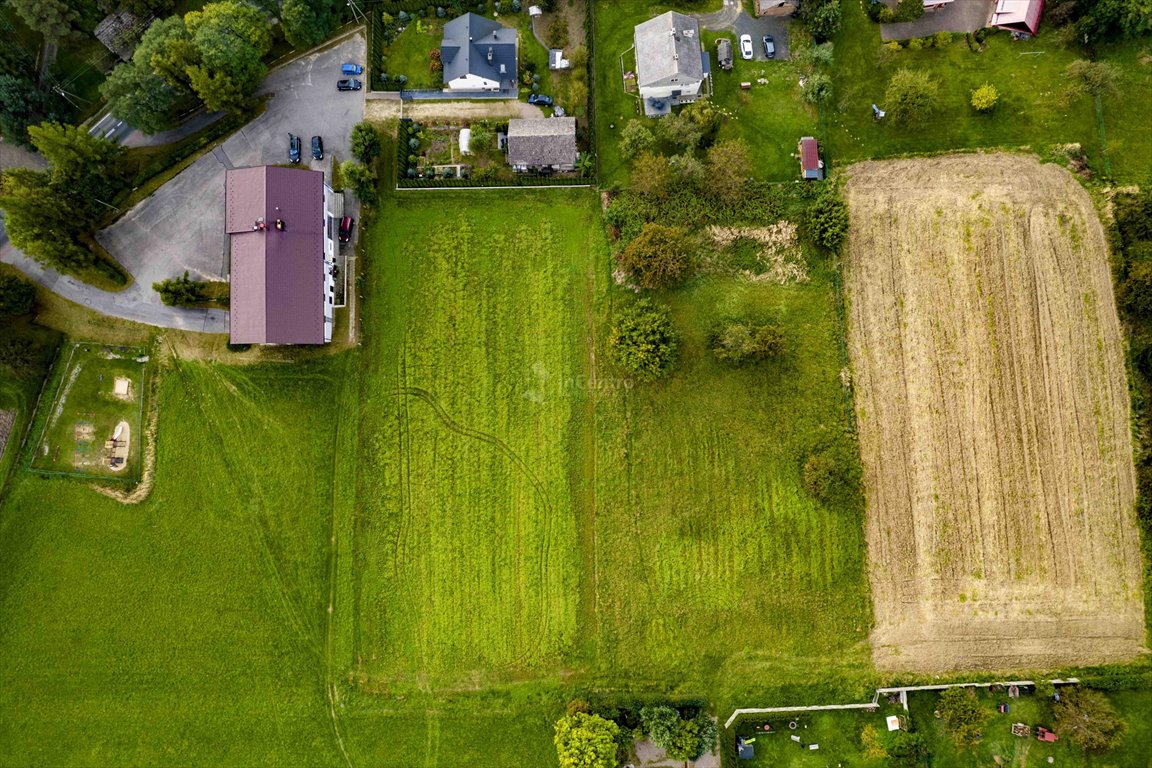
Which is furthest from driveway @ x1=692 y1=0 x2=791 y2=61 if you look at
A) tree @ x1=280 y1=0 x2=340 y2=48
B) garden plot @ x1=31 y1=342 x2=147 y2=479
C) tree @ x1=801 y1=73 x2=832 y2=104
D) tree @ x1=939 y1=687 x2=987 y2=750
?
garden plot @ x1=31 y1=342 x2=147 y2=479

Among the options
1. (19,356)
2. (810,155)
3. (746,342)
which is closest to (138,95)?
(19,356)

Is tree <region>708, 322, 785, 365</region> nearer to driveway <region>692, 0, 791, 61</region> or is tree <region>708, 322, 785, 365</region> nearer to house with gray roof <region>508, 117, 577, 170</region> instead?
house with gray roof <region>508, 117, 577, 170</region>

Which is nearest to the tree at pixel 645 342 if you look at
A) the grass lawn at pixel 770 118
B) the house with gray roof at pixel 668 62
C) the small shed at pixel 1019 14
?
the grass lawn at pixel 770 118

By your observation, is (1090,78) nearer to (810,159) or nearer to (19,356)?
(810,159)

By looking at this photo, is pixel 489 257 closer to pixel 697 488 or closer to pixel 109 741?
pixel 697 488

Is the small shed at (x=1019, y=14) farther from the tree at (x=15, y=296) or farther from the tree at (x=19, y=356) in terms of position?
the tree at (x=19, y=356)

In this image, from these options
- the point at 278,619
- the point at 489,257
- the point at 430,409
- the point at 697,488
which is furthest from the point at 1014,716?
the point at 278,619
